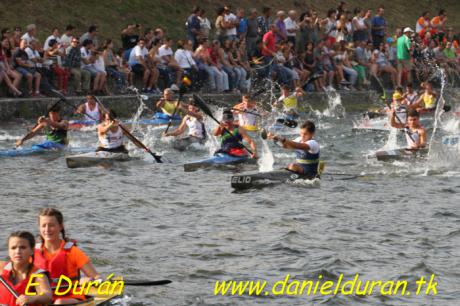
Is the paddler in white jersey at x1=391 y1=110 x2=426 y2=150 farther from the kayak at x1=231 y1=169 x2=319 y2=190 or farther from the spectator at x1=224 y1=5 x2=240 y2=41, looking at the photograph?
the spectator at x1=224 y1=5 x2=240 y2=41

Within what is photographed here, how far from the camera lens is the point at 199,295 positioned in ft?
43.1

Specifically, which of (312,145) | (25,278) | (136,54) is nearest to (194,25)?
(136,54)

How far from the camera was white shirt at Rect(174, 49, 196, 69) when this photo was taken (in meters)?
31.7

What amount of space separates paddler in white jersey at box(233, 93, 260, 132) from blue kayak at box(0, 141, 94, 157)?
4727mm

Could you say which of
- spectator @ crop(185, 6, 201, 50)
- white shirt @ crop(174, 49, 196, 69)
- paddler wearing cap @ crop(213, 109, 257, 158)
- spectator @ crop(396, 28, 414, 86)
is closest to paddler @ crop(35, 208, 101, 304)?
paddler wearing cap @ crop(213, 109, 257, 158)

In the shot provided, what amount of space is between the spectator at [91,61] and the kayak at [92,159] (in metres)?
6.70

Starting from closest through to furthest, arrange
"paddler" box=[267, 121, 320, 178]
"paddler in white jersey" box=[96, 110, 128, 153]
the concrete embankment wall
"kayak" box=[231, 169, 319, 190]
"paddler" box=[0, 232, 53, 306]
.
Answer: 1. "paddler" box=[0, 232, 53, 306]
2. "paddler" box=[267, 121, 320, 178]
3. "kayak" box=[231, 169, 319, 190]
4. "paddler in white jersey" box=[96, 110, 128, 153]
5. the concrete embankment wall

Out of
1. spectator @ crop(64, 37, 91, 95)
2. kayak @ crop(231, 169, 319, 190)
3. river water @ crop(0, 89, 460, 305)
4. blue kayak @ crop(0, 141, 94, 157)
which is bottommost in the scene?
river water @ crop(0, 89, 460, 305)

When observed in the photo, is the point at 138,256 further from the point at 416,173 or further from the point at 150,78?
the point at 150,78

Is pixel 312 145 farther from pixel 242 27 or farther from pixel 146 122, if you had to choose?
pixel 242 27

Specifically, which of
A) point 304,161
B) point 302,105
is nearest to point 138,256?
point 304,161

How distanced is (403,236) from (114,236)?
13.8ft

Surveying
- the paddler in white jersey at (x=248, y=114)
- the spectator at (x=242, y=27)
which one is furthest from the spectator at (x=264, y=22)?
the paddler in white jersey at (x=248, y=114)

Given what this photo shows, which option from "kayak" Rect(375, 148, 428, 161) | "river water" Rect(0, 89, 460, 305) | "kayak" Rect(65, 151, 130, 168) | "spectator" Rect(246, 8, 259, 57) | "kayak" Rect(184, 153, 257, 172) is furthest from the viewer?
"spectator" Rect(246, 8, 259, 57)
